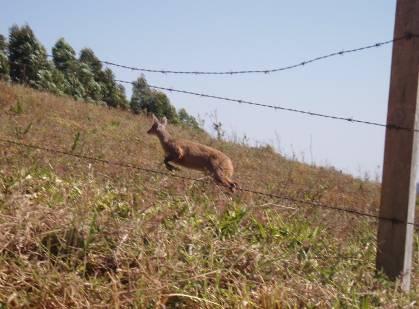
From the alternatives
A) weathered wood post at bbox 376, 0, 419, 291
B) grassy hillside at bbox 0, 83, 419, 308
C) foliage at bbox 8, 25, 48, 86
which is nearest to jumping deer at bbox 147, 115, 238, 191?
grassy hillside at bbox 0, 83, 419, 308

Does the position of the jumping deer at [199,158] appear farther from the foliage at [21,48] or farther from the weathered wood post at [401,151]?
the foliage at [21,48]

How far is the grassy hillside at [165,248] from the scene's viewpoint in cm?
361

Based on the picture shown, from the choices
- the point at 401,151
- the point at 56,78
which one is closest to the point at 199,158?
the point at 401,151

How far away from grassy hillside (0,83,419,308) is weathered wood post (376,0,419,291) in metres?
0.22

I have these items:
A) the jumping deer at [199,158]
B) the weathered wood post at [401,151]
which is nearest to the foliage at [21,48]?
the jumping deer at [199,158]

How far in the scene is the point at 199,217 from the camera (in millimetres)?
4855

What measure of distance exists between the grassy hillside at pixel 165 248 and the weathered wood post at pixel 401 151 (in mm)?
218

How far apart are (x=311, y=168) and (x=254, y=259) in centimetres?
1284

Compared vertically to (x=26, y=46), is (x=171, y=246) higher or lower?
lower

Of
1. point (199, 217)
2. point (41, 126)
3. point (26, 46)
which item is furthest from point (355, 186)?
point (26, 46)

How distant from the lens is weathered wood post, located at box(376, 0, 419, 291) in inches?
A: 161

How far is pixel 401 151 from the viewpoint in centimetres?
413

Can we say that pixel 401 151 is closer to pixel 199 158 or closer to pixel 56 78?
pixel 199 158

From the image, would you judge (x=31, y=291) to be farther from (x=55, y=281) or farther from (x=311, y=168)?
(x=311, y=168)
